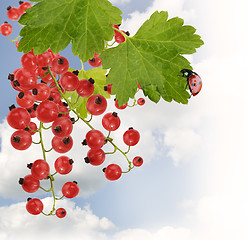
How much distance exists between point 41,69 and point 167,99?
633 mm

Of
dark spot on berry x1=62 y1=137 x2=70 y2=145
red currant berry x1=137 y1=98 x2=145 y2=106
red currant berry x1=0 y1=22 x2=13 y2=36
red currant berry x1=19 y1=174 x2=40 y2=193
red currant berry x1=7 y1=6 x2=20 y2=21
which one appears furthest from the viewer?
red currant berry x1=137 y1=98 x2=145 y2=106

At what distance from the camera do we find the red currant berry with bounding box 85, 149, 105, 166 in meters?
1.56

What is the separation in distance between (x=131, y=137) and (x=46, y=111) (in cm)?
56

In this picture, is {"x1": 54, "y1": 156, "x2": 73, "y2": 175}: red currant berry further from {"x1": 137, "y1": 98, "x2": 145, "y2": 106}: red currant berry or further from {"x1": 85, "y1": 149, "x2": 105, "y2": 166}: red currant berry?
{"x1": 137, "y1": 98, "x2": 145, "y2": 106}: red currant berry

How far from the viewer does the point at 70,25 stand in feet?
4.42

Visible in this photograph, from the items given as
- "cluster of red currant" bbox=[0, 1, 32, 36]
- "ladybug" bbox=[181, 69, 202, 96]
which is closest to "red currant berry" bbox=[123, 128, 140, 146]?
"ladybug" bbox=[181, 69, 202, 96]

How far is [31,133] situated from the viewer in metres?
1.56

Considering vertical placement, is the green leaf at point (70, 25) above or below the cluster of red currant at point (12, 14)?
below

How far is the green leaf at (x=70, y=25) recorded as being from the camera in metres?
1.33

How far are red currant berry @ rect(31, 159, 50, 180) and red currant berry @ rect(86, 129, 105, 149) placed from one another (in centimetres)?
25

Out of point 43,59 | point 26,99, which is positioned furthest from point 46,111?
point 43,59

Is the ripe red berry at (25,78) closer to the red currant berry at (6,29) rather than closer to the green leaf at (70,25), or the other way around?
the green leaf at (70,25)

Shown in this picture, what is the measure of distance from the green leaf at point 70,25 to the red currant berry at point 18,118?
0.94 feet

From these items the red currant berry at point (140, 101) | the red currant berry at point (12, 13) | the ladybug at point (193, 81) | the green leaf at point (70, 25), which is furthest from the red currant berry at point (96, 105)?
the red currant berry at point (12, 13)
